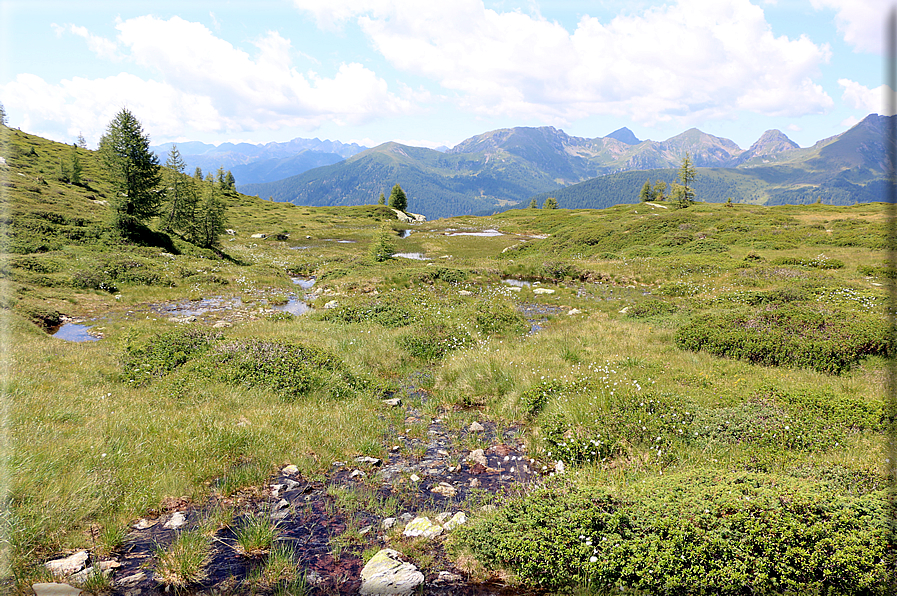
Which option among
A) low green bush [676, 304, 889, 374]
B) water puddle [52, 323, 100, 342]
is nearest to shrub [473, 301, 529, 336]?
low green bush [676, 304, 889, 374]

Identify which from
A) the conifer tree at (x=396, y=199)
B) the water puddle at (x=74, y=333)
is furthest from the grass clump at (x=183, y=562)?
the conifer tree at (x=396, y=199)

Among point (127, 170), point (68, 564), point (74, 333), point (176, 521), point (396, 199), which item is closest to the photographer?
point (68, 564)

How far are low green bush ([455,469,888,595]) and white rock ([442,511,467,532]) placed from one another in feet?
1.05

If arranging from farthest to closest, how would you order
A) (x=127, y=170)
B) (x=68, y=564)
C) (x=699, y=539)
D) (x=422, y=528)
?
(x=127, y=170) < (x=422, y=528) < (x=699, y=539) < (x=68, y=564)

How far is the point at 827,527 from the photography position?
449 cm

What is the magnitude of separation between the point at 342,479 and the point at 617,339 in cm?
1206

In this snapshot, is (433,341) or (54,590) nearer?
(54,590)

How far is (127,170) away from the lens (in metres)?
35.7

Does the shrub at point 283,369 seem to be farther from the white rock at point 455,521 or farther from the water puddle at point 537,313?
the water puddle at point 537,313

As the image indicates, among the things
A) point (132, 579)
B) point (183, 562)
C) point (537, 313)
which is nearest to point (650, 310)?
point (537, 313)

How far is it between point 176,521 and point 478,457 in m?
5.26

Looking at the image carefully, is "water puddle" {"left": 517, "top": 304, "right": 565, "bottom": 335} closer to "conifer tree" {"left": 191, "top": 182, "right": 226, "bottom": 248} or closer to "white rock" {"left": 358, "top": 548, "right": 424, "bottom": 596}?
"white rock" {"left": 358, "top": 548, "right": 424, "bottom": 596}

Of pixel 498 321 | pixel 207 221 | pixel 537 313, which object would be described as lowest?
pixel 537 313

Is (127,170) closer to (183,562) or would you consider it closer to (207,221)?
(207,221)
